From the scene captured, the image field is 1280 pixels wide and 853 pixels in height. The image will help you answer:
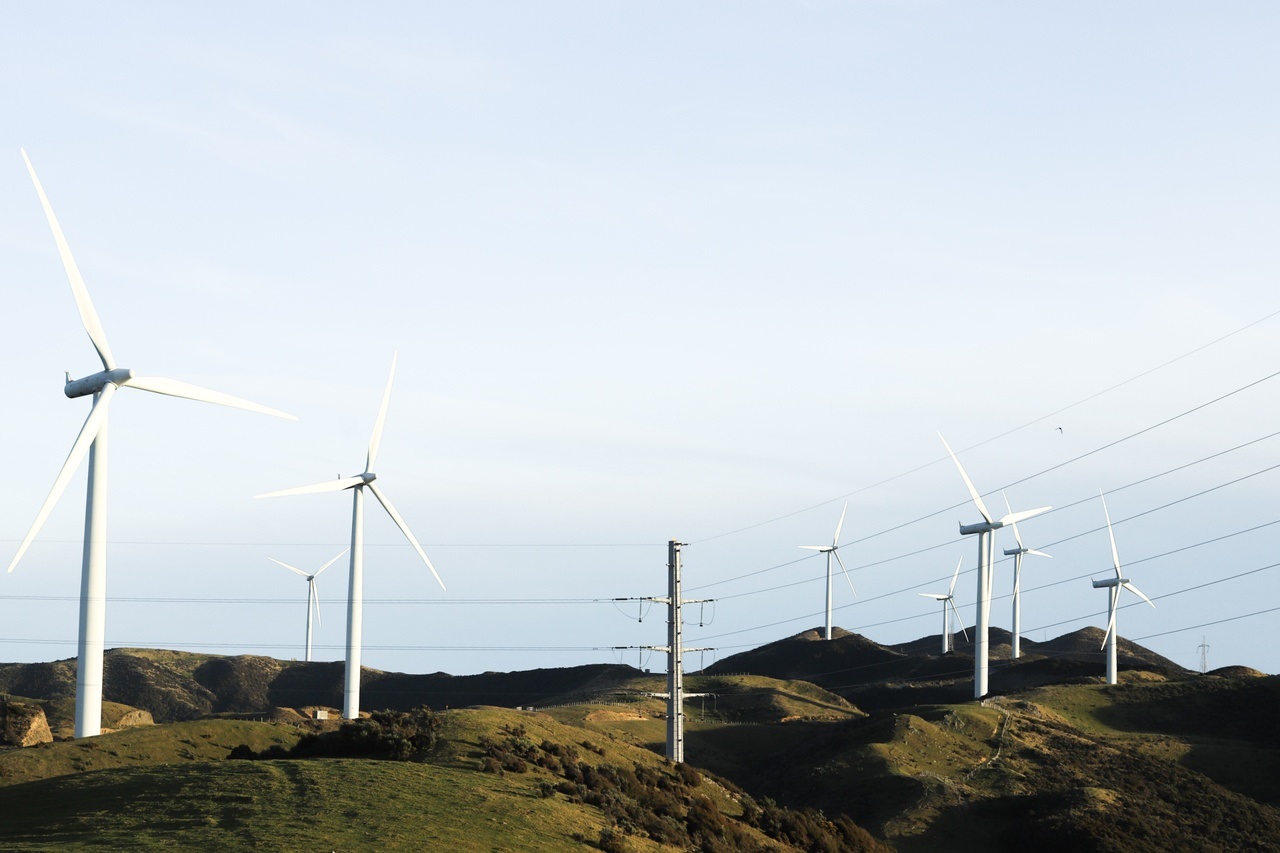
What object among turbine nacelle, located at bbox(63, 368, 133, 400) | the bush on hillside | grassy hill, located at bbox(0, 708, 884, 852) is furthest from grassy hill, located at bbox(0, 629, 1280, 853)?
turbine nacelle, located at bbox(63, 368, 133, 400)

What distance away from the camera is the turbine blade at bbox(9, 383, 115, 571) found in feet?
180

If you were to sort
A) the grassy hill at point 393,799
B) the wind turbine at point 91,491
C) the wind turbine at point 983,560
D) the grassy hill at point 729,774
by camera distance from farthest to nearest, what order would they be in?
the wind turbine at point 983,560 → the wind turbine at point 91,491 → the grassy hill at point 729,774 → the grassy hill at point 393,799

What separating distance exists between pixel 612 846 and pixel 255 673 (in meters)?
158

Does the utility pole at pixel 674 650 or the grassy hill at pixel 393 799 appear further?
the utility pole at pixel 674 650

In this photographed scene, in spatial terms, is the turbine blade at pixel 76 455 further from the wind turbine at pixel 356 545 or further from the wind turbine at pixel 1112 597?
the wind turbine at pixel 1112 597

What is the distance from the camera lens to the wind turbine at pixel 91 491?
59688 mm

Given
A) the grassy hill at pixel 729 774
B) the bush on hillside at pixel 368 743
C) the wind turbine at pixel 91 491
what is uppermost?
the wind turbine at pixel 91 491

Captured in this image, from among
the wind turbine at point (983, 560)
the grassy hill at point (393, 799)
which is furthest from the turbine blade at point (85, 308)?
the wind turbine at point (983, 560)

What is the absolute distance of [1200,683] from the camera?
5595 inches

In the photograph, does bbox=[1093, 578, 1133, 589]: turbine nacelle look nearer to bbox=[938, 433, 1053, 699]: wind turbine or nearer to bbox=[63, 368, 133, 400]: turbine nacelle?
bbox=[938, 433, 1053, 699]: wind turbine

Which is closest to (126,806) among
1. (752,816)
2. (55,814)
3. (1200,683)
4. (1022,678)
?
(55,814)

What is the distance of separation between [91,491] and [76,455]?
2.25 m

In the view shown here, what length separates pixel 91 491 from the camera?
61.6 meters

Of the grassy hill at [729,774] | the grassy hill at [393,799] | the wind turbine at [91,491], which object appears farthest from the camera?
the wind turbine at [91,491]
